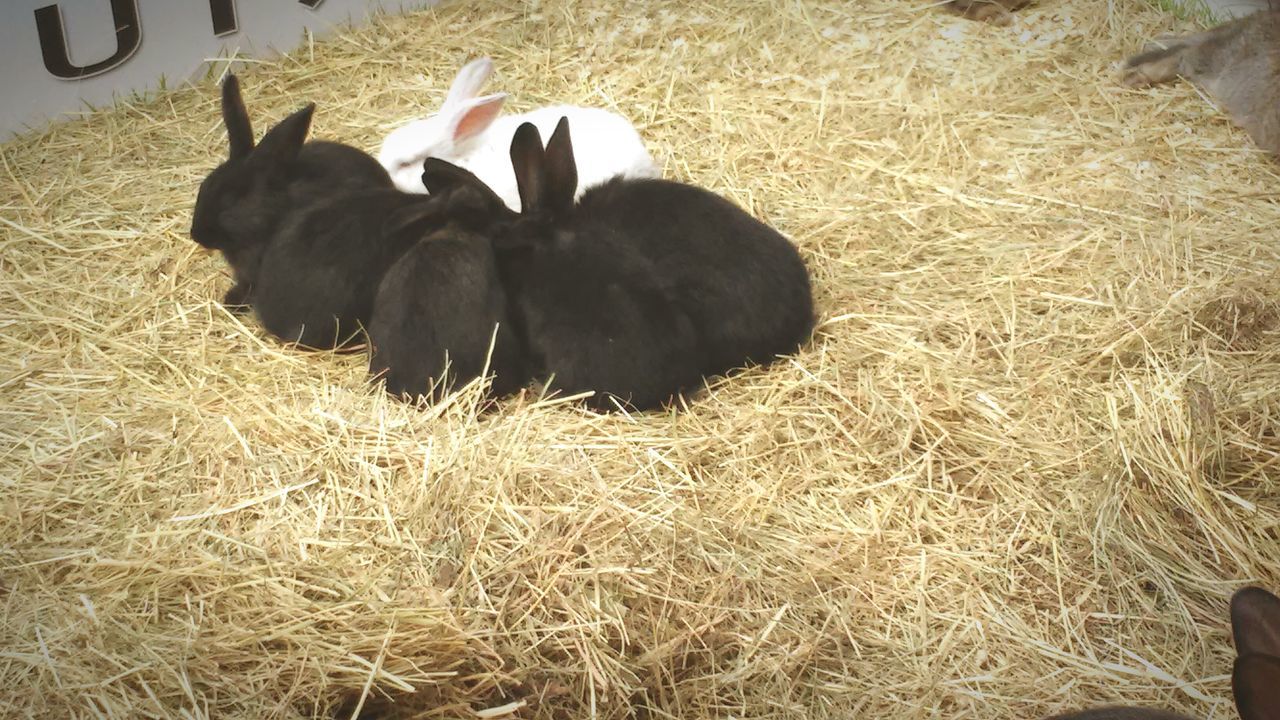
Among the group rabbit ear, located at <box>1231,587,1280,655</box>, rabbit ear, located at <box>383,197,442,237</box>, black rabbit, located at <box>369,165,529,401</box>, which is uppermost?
rabbit ear, located at <box>383,197,442,237</box>

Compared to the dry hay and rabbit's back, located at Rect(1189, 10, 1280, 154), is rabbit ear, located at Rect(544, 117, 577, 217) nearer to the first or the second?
the dry hay

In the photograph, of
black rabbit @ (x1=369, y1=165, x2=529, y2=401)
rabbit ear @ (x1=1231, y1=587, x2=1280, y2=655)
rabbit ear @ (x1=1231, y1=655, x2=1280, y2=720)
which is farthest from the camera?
black rabbit @ (x1=369, y1=165, x2=529, y2=401)

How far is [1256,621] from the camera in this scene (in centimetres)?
178

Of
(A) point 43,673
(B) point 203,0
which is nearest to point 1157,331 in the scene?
(A) point 43,673

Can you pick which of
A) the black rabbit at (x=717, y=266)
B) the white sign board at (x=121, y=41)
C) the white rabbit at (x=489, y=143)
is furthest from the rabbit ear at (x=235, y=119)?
the white sign board at (x=121, y=41)

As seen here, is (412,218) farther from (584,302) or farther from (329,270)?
(584,302)

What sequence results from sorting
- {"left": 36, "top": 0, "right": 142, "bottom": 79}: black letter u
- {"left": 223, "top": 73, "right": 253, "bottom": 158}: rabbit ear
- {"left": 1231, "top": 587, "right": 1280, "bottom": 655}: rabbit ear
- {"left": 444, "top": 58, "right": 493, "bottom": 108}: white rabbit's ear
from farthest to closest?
{"left": 36, "top": 0, "right": 142, "bottom": 79}: black letter u < {"left": 444, "top": 58, "right": 493, "bottom": 108}: white rabbit's ear < {"left": 223, "top": 73, "right": 253, "bottom": 158}: rabbit ear < {"left": 1231, "top": 587, "right": 1280, "bottom": 655}: rabbit ear

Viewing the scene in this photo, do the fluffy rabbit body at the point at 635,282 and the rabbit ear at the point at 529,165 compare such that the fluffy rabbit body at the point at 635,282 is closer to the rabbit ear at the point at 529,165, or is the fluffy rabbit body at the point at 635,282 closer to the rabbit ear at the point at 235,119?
the rabbit ear at the point at 529,165

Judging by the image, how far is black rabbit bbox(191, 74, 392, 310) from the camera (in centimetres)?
347

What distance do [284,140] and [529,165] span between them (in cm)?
93

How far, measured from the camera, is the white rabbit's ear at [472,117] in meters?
3.84

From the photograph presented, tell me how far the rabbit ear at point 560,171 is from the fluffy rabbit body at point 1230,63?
2.83m

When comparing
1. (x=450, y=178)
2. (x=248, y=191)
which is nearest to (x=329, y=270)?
(x=450, y=178)

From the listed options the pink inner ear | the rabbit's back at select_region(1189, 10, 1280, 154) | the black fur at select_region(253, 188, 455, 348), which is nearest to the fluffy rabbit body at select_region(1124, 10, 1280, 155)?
the rabbit's back at select_region(1189, 10, 1280, 154)
